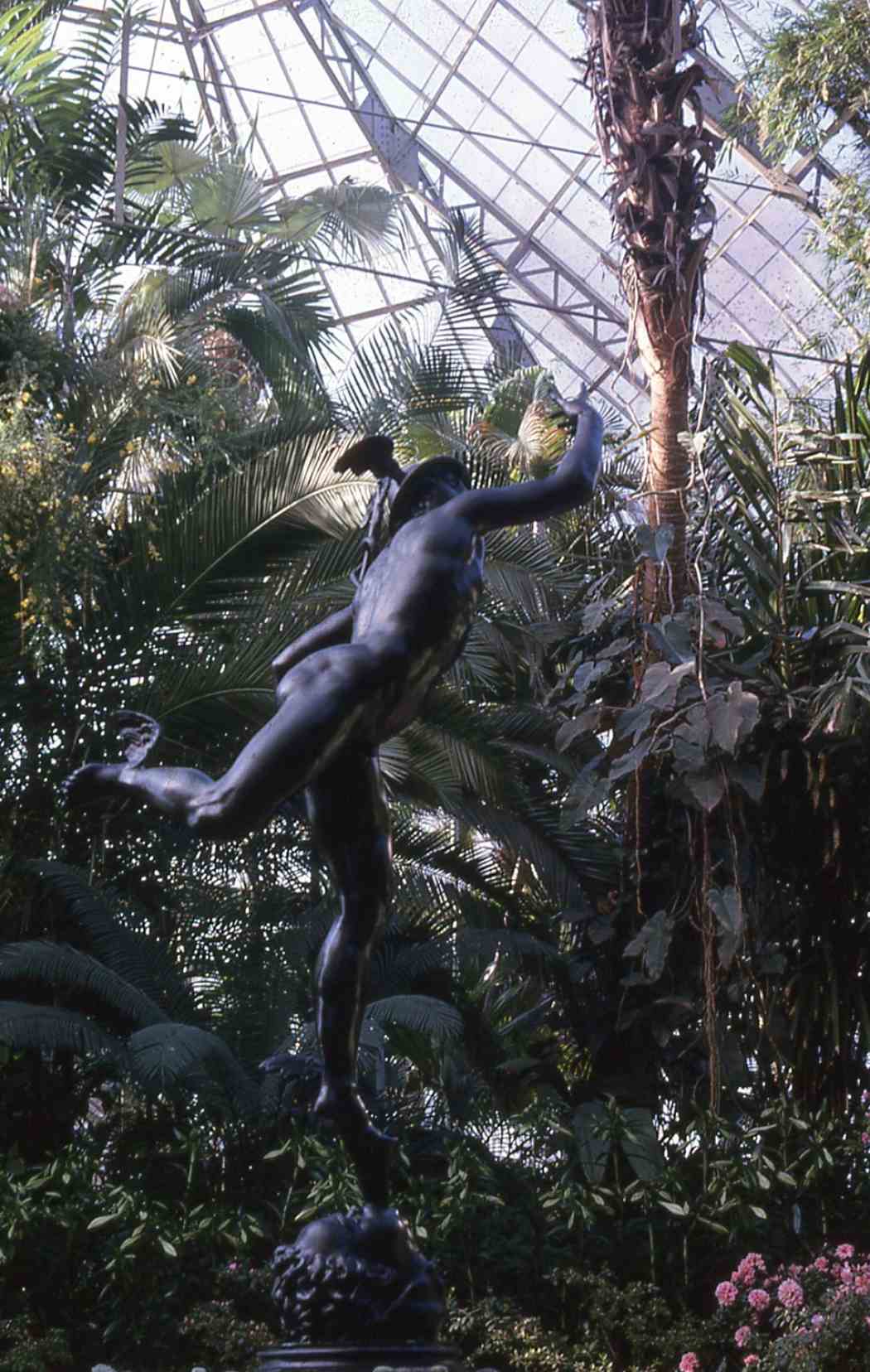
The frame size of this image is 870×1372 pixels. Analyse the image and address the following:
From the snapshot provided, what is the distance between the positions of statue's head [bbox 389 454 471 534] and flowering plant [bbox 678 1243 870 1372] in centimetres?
340

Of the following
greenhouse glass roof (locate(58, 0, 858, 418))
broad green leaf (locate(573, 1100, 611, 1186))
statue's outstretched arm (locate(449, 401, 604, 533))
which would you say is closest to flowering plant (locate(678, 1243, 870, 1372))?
broad green leaf (locate(573, 1100, 611, 1186))

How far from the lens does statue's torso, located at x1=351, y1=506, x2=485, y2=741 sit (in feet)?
12.1

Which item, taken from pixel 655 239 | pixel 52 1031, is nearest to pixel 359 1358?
pixel 52 1031

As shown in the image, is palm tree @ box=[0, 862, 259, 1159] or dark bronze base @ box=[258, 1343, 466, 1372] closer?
dark bronze base @ box=[258, 1343, 466, 1372]

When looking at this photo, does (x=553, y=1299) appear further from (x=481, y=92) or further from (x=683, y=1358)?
(x=481, y=92)

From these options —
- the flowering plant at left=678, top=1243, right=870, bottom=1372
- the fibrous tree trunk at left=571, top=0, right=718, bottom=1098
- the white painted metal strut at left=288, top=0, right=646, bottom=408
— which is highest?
the white painted metal strut at left=288, top=0, right=646, bottom=408

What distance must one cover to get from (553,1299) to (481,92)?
15.6 meters

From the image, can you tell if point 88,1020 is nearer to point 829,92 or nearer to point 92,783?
point 92,783

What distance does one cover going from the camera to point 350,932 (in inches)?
150

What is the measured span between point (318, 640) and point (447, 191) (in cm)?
1771

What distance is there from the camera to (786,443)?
26.7 ft

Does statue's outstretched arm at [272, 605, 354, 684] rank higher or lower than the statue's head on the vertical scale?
lower

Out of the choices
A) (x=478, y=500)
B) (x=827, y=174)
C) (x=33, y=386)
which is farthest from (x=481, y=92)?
(x=478, y=500)

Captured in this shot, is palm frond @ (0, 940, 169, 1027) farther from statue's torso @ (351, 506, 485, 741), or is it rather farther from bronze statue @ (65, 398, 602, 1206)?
statue's torso @ (351, 506, 485, 741)
